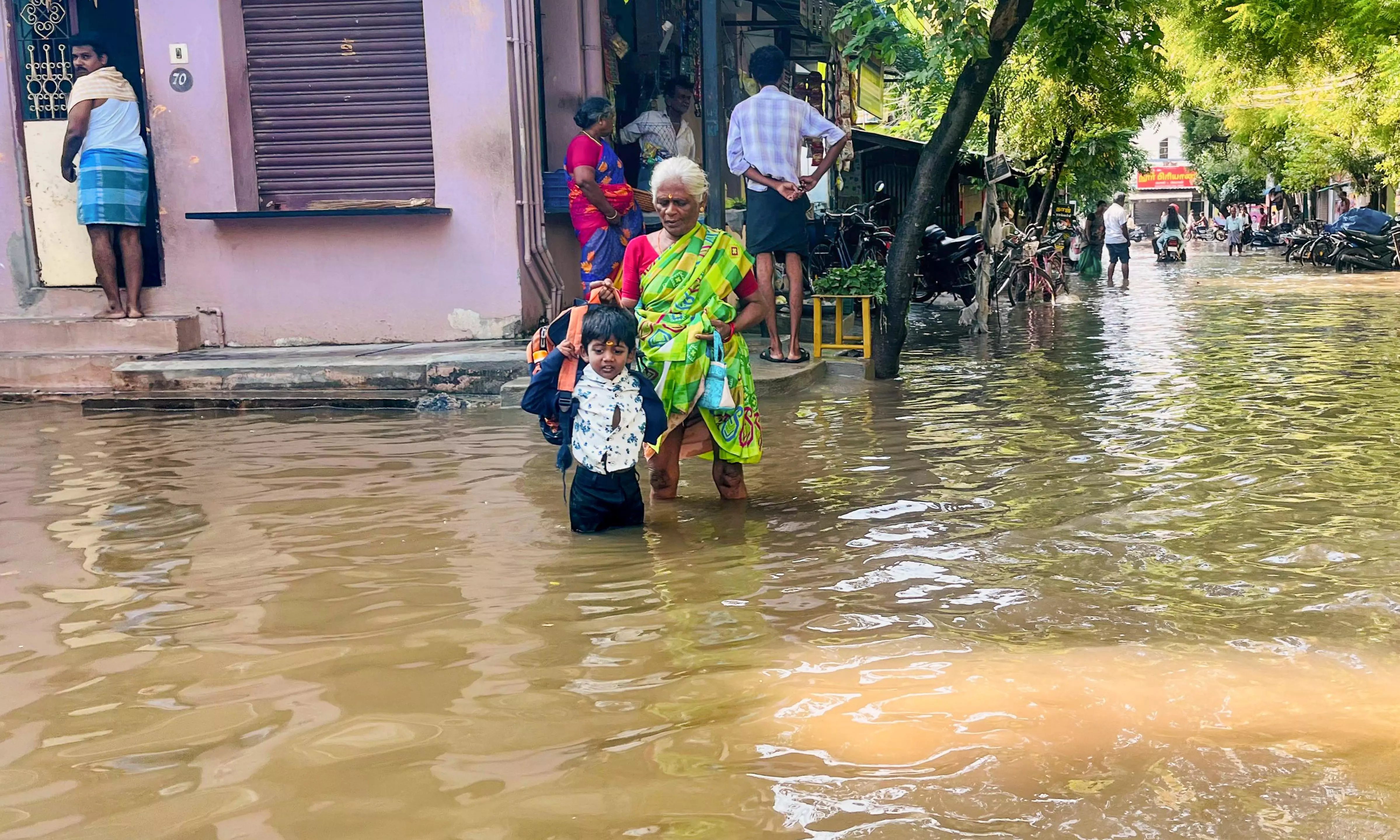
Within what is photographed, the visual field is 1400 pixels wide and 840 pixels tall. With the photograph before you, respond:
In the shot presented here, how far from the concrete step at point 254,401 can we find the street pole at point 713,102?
2.83 meters

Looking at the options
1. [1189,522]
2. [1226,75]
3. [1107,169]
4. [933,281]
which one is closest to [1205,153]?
[1107,169]

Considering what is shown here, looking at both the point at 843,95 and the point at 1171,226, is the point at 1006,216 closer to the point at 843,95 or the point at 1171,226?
the point at 843,95

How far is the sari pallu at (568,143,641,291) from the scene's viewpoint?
9.44 m

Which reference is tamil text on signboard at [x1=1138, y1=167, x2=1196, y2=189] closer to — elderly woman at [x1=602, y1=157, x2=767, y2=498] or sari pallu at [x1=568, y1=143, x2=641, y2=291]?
sari pallu at [x1=568, y1=143, x2=641, y2=291]

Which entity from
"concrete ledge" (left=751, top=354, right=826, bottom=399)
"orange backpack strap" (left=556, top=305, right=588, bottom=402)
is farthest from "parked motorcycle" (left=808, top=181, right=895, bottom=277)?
"orange backpack strap" (left=556, top=305, right=588, bottom=402)

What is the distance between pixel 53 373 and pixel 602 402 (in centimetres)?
664

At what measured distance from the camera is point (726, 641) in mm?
3957

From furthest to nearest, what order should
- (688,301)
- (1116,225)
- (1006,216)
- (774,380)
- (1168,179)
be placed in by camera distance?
(1168,179) < (1116,225) < (1006,216) < (774,380) < (688,301)

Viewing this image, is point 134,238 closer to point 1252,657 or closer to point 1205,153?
point 1252,657

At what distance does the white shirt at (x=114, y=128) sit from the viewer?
9.98 metres

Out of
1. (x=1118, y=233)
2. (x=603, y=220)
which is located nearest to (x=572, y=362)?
(x=603, y=220)

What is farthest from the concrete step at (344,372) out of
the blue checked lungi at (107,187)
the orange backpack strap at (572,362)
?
the orange backpack strap at (572,362)

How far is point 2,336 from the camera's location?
33.6ft

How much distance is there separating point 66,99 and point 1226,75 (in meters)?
22.0
